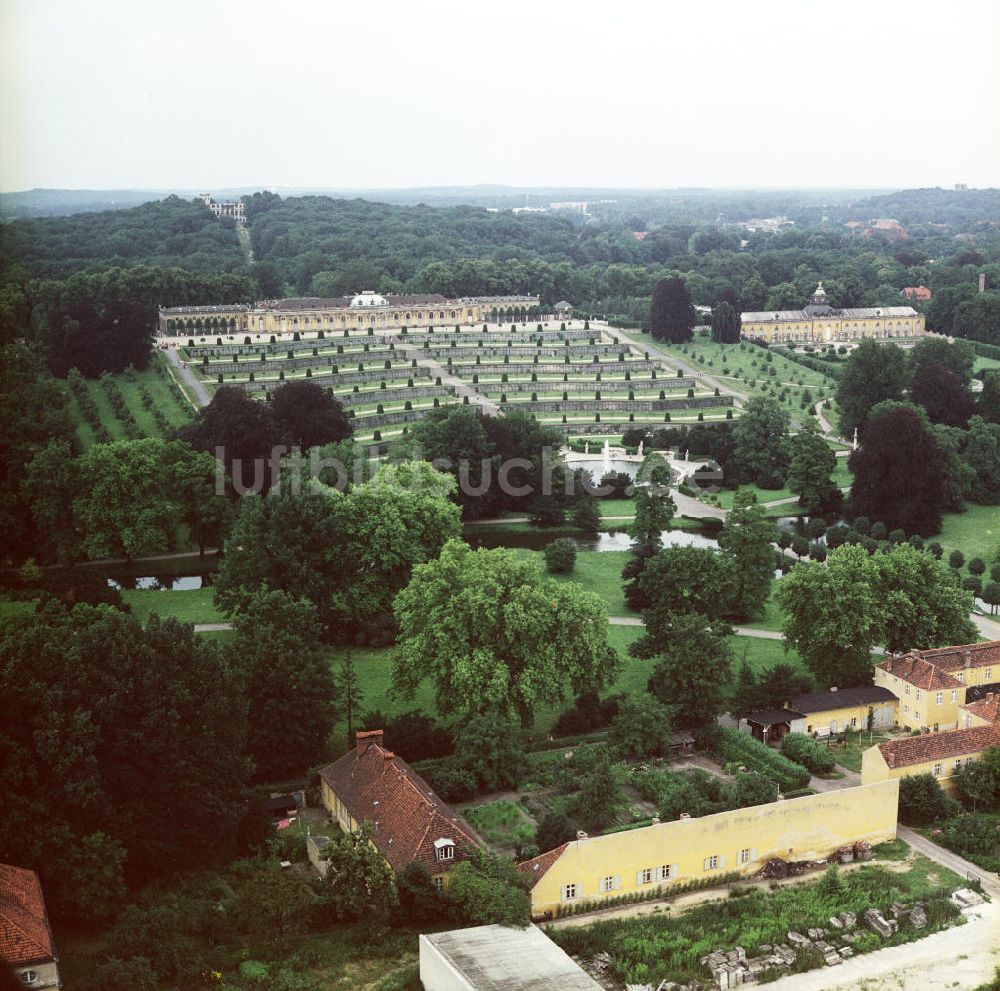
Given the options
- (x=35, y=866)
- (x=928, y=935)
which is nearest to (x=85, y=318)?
(x=35, y=866)

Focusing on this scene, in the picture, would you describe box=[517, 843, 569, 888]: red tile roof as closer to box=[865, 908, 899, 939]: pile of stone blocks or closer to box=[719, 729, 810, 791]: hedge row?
box=[865, 908, 899, 939]: pile of stone blocks

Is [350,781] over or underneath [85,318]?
underneath

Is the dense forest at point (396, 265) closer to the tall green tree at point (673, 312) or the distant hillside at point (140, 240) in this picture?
the distant hillside at point (140, 240)

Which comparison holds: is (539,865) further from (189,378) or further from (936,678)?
(189,378)

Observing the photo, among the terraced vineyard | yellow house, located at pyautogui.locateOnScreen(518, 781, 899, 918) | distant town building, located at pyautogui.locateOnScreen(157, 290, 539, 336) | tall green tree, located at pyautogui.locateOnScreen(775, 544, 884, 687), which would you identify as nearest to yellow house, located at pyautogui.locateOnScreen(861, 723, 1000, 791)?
yellow house, located at pyautogui.locateOnScreen(518, 781, 899, 918)

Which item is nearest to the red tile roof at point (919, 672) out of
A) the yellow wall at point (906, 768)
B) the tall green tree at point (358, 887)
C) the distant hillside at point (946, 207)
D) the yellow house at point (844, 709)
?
the yellow house at point (844, 709)

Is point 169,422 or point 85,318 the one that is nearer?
point 169,422

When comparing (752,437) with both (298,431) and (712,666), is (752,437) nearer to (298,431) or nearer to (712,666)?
(298,431)

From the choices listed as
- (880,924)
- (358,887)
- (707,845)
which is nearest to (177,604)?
(358,887)
